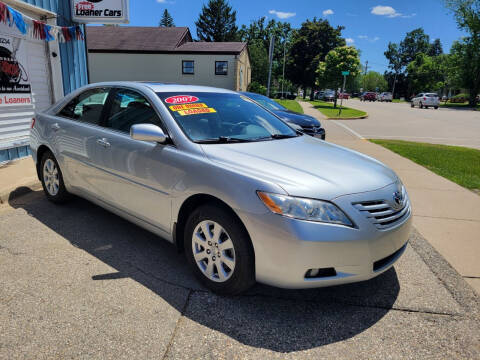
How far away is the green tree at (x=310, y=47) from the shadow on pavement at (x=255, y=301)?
63.5 m

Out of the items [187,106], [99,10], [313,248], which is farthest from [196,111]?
[99,10]

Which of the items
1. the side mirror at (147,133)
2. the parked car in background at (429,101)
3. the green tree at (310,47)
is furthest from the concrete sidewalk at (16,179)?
the green tree at (310,47)

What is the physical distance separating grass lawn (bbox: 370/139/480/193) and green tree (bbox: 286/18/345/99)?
5544 centimetres

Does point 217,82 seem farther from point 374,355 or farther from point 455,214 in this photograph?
point 374,355

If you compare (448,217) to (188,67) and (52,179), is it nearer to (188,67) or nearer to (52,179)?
(52,179)

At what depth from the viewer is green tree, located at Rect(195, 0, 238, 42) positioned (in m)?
63.1

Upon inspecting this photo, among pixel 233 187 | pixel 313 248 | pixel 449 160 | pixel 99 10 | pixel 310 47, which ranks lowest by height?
pixel 449 160

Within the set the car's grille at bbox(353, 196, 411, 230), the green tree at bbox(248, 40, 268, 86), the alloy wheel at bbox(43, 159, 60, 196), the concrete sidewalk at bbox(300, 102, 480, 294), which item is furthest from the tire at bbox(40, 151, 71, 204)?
the green tree at bbox(248, 40, 268, 86)

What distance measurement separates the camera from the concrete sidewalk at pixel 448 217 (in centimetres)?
374

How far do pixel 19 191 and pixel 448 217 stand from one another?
5.98 m

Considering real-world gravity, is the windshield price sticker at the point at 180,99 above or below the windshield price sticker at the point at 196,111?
above

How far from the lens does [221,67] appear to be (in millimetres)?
29047

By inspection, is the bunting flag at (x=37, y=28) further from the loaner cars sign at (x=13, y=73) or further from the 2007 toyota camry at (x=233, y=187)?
the 2007 toyota camry at (x=233, y=187)

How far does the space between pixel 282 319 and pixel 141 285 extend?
1181mm
